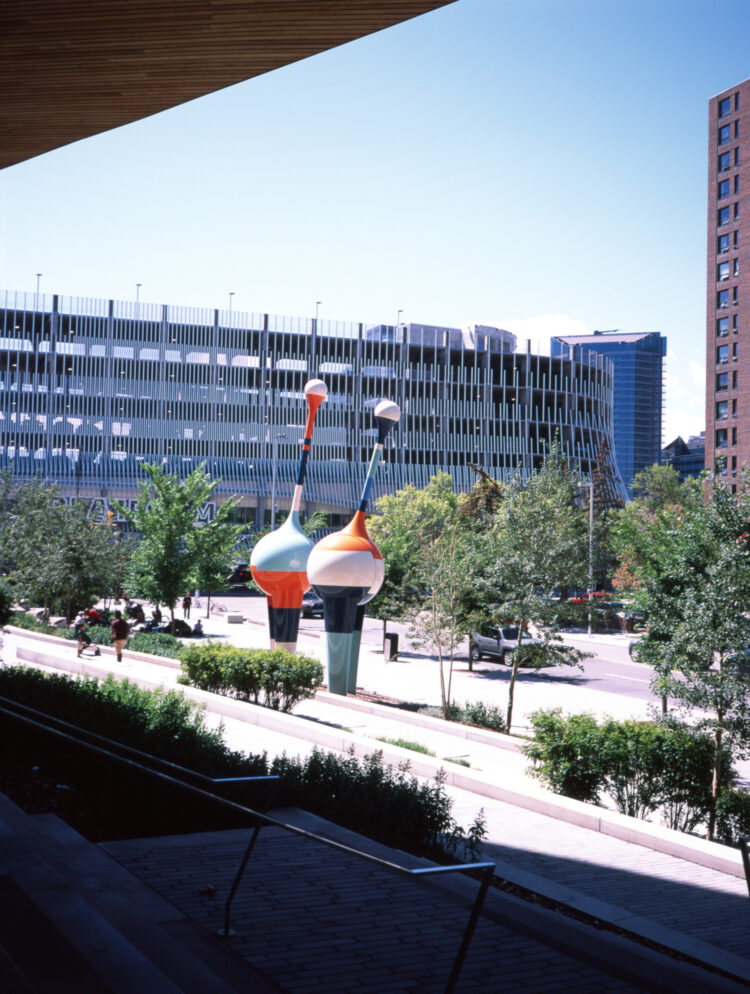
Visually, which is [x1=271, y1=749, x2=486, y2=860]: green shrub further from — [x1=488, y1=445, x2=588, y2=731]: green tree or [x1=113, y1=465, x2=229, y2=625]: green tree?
[x1=113, y1=465, x2=229, y2=625]: green tree

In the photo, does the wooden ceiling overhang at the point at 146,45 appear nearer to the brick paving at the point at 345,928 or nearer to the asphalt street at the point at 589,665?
the brick paving at the point at 345,928

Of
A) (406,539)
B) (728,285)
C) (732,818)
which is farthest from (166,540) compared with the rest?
(728,285)

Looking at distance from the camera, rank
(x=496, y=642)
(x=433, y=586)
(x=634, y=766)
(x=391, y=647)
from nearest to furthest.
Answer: (x=634, y=766) → (x=433, y=586) → (x=496, y=642) → (x=391, y=647)

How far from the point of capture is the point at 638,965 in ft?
17.5

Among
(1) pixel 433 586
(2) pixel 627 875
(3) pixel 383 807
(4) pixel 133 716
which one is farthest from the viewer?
(1) pixel 433 586

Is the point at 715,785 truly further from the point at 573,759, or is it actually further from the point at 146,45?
the point at 146,45

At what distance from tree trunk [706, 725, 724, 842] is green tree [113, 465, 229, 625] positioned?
67.6 ft

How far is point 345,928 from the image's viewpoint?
5.72m

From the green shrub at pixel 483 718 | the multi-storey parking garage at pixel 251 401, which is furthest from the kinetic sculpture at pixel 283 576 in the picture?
the multi-storey parking garage at pixel 251 401

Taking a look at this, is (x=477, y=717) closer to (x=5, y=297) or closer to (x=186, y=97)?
(x=186, y=97)

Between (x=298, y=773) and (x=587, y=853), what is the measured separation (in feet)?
10.6

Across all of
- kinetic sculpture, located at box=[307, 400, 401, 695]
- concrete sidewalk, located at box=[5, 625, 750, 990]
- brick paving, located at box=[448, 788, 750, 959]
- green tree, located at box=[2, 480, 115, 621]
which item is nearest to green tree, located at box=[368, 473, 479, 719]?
kinetic sculpture, located at box=[307, 400, 401, 695]

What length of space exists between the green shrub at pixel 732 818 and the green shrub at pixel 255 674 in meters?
9.00

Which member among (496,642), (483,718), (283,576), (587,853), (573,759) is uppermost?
(283,576)
